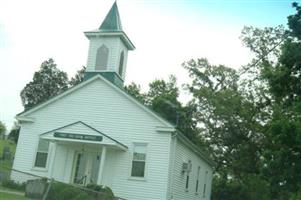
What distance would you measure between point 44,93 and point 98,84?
2302 centimetres

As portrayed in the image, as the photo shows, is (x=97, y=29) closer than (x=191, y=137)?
Yes

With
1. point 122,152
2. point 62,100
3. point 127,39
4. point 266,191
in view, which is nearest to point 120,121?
point 122,152

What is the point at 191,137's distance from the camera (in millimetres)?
42844

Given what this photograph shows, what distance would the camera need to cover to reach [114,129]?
84.9 feet

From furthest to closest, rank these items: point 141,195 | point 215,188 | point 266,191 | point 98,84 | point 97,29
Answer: point 215,188 → point 266,191 → point 97,29 → point 98,84 → point 141,195

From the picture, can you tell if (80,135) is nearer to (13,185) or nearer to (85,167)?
(85,167)

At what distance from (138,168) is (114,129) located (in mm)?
2458

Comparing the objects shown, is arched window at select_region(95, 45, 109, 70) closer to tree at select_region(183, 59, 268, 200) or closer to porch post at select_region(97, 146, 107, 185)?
porch post at select_region(97, 146, 107, 185)

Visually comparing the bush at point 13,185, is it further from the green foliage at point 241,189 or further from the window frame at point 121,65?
the green foliage at point 241,189

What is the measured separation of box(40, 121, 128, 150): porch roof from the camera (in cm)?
2441

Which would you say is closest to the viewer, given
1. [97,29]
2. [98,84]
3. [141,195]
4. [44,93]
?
[141,195]

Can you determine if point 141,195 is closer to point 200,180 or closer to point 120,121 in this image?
point 120,121

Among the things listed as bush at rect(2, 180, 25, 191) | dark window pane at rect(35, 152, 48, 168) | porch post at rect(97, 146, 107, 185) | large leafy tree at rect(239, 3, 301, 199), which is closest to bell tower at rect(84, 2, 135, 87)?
dark window pane at rect(35, 152, 48, 168)

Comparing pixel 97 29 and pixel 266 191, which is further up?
pixel 97 29
